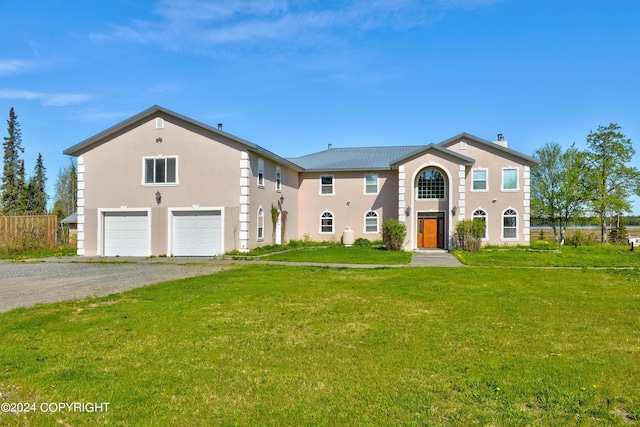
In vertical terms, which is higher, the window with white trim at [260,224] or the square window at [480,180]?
the square window at [480,180]

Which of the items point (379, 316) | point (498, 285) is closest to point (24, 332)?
point (379, 316)

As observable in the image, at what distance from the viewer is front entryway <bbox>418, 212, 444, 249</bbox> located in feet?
86.2

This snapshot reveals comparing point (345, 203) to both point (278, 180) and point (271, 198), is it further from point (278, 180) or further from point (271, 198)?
point (271, 198)

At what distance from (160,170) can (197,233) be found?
357 cm

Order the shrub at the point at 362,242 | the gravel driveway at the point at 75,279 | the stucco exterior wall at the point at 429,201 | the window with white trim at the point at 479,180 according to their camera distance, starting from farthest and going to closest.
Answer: the shrub at the point at 362,242
the window with white trim at the point at 479,180
the stucco exterior wall at the point at 429,201
the gravel driveway at the point at 75,279

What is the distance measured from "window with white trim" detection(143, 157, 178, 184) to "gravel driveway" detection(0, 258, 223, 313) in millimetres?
4902

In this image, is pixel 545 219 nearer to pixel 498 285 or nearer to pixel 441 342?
pixel 498 285

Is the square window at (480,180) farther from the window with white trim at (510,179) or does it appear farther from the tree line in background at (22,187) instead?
the tree line in background at (22,187)

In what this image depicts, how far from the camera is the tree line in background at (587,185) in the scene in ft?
123

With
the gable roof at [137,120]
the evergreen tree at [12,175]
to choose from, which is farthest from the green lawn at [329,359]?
the evergreen tree at [12,175]

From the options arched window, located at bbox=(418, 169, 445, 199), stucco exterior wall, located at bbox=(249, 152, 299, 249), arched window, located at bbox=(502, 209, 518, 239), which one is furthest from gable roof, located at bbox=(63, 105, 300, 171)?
arched window, located at bbox=(502, 209, 518, 239)

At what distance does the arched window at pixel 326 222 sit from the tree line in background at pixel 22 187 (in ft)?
82.6

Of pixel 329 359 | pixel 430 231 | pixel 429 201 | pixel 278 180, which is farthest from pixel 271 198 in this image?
pixel 329 359

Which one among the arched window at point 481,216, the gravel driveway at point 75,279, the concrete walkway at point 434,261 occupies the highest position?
the arched window at point 481,216
